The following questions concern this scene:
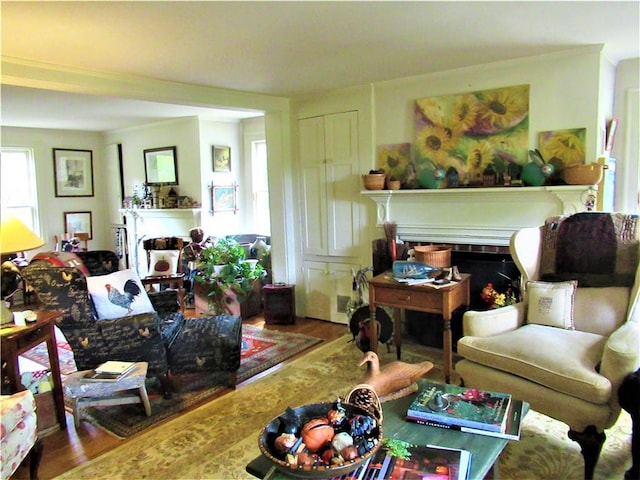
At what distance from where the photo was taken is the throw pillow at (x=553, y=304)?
101 inches

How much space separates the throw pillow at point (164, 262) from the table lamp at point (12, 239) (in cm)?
244

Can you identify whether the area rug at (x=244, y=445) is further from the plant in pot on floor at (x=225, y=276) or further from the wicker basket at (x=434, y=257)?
the plant in pot on floor at (x=225, y=276)

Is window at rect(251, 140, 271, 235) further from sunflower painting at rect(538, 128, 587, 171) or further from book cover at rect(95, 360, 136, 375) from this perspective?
sunflower painting at rect(538, 128, 587, 171)

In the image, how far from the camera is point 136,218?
717 cm

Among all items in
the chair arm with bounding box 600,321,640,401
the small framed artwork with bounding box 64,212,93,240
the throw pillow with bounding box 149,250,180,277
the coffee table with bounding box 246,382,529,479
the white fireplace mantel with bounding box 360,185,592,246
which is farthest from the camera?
the small framed artwork with bounding box 64,212,93,240

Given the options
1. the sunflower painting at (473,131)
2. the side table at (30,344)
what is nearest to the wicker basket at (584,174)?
the sunflower painting at (473,131)

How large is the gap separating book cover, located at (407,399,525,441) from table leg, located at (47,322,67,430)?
2.10 meters

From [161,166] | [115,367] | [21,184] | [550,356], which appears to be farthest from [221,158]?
[550,356]

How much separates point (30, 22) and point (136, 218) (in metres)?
5.09

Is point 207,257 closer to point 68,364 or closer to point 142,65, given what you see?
point 68,364

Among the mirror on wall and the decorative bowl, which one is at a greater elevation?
the mirror on wall

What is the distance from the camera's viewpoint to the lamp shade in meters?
2.52

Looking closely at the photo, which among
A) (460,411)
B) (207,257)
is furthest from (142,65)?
(460,411)

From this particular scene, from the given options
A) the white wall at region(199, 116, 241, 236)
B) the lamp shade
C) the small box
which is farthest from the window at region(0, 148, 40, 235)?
the lamp shade
